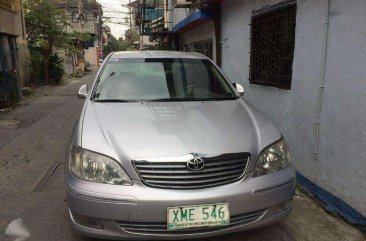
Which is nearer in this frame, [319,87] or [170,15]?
[319,87]

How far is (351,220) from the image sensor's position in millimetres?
3266

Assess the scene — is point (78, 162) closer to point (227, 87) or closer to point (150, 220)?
point (150, 220)

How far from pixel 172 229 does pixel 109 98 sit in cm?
164

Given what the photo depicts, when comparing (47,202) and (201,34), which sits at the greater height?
(201,34)

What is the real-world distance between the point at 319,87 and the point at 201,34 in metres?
7.25

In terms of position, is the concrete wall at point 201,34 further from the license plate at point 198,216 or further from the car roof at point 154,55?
the license plate at point 198,216

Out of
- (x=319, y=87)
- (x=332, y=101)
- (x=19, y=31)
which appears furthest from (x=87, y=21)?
(x=332, y=101)

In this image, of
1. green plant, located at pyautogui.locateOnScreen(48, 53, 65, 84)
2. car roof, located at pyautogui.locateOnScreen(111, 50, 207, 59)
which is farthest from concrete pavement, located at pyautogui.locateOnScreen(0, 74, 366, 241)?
green plant, located at pyautogui.locateOnScreen(48, 53, 65, 84)

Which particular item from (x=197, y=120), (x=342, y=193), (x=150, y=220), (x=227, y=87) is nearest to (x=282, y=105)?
(x=227, y=87)

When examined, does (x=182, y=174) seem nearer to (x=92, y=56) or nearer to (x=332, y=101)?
(x=332, y=101)

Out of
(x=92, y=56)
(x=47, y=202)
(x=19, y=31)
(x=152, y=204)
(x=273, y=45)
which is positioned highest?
(x=19, y=31)

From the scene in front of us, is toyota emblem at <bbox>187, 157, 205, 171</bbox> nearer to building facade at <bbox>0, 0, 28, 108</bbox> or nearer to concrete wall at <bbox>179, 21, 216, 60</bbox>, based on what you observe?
concrete wall at <bbox>179, 21, 216, 60</bbox>

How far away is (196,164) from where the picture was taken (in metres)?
2.45

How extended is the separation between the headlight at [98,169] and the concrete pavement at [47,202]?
74cm
